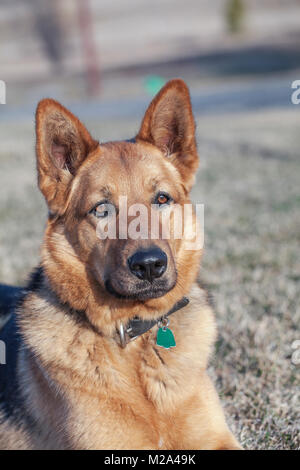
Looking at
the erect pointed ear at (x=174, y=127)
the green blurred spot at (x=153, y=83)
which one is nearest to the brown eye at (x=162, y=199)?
the erect pointed ear at (x=174, y=127)

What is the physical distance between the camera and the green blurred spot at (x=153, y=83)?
33.7m

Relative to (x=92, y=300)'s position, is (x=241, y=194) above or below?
above

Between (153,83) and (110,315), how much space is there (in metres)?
35.3

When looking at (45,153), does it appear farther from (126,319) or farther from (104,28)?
(104,28)

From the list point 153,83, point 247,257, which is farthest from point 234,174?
point 153,83

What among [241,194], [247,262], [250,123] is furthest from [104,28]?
[247,262]

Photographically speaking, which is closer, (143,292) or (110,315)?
(143,292)

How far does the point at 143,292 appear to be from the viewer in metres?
2.66

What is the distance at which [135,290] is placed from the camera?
2646mm

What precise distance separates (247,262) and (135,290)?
3.51 meters

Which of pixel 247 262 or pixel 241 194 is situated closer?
pixel 247 262

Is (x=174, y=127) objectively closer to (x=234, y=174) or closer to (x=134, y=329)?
(x=134, y=329)
